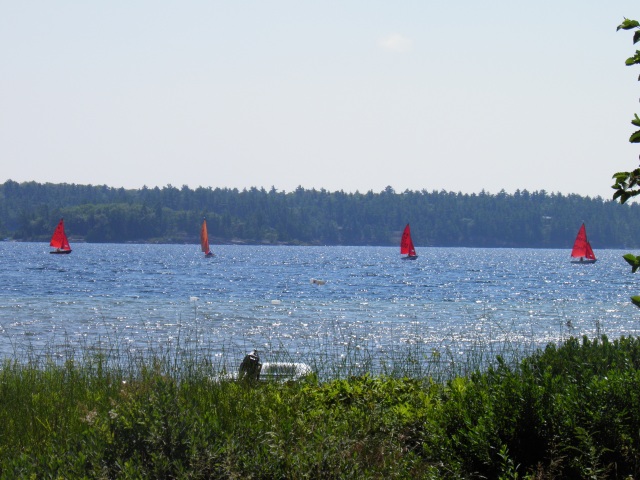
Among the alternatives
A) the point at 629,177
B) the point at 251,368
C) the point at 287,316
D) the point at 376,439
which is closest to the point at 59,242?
the point at 287,316

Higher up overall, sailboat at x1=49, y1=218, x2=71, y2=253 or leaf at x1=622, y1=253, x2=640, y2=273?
leaf at x1=622, y1=253, x2=640, y2=273

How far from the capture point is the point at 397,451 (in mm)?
6434

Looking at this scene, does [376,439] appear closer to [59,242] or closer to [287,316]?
[287,316]

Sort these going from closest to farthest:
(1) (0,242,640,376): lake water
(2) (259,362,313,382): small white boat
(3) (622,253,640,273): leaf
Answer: (3) (622,253,640,273): leaf → (2) (259,362,313,382): small white boat → (1) (0,242,640,376): lake water

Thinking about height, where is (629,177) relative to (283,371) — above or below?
above

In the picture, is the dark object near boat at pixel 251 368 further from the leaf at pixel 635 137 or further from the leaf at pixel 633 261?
the leaf at pixel 635 137

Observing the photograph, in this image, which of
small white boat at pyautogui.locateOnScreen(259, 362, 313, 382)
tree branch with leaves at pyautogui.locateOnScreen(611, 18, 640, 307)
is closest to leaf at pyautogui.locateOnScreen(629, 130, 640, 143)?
tree branch with leaves at pyautogui.locateOnScreen(611, 18, 640, 307)

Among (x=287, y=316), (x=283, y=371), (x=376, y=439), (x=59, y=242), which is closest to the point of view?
(x=376, y=439)

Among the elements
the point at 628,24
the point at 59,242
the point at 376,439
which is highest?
the point at 628,24

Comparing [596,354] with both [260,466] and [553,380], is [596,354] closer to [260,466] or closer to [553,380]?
[553,380]

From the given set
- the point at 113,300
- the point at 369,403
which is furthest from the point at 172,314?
the point at 369,403

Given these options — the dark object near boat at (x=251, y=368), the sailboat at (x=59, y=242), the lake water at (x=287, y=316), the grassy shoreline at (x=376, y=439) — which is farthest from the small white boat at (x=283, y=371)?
the sailboat at (x=59, y=242)

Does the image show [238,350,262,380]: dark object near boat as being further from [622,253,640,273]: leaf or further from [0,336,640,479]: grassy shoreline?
[622,253,640,273]: leaf

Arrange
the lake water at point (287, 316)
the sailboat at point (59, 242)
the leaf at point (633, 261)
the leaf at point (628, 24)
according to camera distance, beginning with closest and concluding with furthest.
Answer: the leaf at point (633, 261), the leaf at point (628, 24), the lake water at point (287, 316), the sailboat at point (59, 242)
